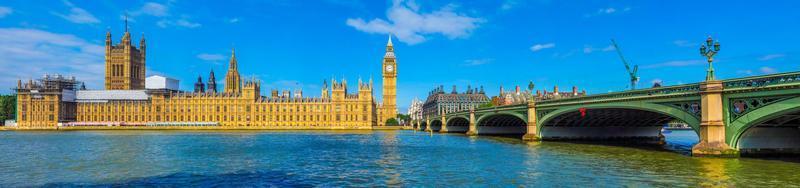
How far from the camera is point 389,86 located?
7623 inches

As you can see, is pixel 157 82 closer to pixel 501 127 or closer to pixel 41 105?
pixel 41 105

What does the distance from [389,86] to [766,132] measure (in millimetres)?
156858

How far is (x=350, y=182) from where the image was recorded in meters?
29.6

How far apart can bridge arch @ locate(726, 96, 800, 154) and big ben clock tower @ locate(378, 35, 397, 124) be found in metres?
154

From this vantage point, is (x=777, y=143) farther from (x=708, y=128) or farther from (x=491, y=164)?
(x=491, y=164)

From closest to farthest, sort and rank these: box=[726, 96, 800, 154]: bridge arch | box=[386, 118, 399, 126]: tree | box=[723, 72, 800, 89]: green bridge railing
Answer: box=[723, 72, 800, 89]: green bridge railing → box=[726, 96, 800, 154]: bridge arch → box=[386, 118, 399, 126]: tree

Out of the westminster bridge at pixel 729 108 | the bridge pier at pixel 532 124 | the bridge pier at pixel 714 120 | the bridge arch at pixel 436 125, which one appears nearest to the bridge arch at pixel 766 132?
the westminster bridge at pixel 729 108

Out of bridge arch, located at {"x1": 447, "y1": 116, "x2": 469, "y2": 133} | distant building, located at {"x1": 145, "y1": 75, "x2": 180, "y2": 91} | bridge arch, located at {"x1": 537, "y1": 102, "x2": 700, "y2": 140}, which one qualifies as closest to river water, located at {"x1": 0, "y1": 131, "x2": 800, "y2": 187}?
bridge arch, located at {"x1": 537, "y1": 102, "x2": 700, "y2": 140}

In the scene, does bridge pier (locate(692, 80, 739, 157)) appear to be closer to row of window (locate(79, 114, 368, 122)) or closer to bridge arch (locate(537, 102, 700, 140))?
bridge arch (locate(537, 102, 700, 140))

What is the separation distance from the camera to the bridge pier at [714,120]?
121 feet

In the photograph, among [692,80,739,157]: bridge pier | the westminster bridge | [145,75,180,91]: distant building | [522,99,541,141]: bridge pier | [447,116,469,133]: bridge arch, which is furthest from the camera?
[145,75,180,91]: distant building

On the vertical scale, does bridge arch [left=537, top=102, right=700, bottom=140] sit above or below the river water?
above

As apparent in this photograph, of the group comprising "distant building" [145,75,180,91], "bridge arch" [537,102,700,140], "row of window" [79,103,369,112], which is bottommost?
"bridge arch" [537,102,700,140]

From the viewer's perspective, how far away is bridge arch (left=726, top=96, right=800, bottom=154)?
3366 centimetres
